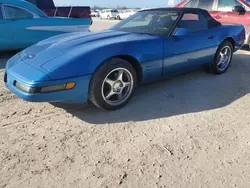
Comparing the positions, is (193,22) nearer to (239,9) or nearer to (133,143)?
(133,143)

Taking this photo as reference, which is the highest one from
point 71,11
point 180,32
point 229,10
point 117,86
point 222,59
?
point 180,32

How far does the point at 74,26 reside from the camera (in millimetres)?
6387

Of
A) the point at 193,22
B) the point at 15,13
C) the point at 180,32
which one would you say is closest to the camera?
the point at 180,32

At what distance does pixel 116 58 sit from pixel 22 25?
12.0ft

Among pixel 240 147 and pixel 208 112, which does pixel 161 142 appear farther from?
pixel 208 112

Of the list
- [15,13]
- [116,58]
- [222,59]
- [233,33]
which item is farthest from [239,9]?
[15,13]

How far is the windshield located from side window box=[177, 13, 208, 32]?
0.13 metres

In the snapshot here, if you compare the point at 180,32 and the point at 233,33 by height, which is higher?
the point at 180,32

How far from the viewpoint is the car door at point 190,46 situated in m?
3.61

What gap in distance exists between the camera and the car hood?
9.48 feet

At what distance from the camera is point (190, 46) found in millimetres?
3883

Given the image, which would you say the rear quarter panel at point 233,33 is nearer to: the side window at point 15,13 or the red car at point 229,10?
the red car at point 229,10

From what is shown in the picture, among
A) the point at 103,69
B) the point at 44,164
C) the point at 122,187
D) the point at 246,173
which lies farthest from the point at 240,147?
the point at 44,164

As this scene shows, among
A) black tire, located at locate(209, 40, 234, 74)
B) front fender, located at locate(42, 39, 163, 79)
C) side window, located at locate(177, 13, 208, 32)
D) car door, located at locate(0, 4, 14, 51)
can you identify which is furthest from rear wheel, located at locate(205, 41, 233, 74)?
car door, located at locate(0, 4, 14, 51)
